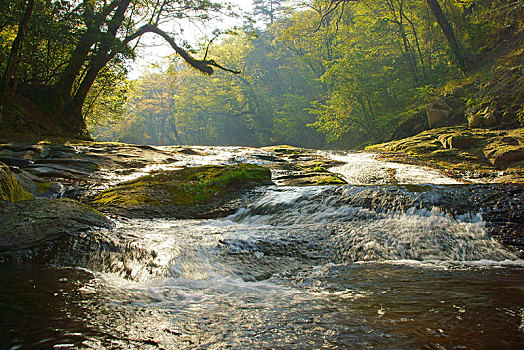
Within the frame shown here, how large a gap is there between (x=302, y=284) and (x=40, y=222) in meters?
2.85

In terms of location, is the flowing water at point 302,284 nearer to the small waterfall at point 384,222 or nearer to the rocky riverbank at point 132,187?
the small waterfall at point 384,222

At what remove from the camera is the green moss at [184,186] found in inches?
229

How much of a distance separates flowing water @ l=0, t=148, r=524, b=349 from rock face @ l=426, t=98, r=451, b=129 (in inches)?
433

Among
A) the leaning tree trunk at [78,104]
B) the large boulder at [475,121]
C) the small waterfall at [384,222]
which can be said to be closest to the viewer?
the small waterfall at [384,222]

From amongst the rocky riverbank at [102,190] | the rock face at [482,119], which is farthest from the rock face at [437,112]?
Result: the rocky riverbank at [102,190]

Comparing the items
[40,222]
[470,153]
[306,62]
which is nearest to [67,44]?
[40,222]

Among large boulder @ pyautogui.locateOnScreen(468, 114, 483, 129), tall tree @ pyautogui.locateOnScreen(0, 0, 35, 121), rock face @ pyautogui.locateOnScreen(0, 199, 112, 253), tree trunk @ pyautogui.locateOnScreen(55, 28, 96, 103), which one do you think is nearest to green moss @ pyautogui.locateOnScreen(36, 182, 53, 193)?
rock face @ pyautogui.locateOnScreen(0, 199, 112, 253)

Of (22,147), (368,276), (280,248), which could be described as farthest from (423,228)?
(22,147)

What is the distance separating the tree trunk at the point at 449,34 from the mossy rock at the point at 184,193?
1306 cm

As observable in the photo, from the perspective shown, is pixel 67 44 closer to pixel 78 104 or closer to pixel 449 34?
pixel 78 104

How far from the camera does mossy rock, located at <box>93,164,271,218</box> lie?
18.1 feet

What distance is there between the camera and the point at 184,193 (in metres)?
6.28

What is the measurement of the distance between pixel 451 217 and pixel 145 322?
13.5ft

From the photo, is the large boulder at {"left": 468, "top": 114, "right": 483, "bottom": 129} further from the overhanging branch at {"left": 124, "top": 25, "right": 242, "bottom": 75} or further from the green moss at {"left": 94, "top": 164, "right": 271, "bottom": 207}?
the overhanging branch at {"left": 124, "top": 25, "right": 242, "bottom": 75}
